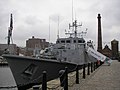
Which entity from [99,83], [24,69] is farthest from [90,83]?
[24,69]

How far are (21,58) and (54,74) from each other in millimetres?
3099

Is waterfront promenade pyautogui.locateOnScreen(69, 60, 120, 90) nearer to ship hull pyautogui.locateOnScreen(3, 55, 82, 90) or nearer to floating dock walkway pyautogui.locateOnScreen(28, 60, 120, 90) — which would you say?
floating dock walkway pyautogui.locateOnScreen(28, 60, 120, 90)

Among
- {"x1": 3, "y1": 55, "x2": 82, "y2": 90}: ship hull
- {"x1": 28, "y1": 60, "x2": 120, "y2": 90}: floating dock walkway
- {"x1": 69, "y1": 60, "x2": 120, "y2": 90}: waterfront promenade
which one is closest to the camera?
{"x1": 28, "y1": 60, "x2": 120, "y2": 90}: floating dock walkway

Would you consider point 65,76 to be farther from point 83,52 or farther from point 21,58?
point 83,52

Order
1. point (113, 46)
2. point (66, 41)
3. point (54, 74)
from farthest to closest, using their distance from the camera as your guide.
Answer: point (113, 46), point (66, 41), point (54, 74)

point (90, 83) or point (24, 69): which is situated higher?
point (24, 69)

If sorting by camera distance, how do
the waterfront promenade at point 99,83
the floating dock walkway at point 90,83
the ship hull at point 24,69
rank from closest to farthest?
1. the floating dock walkway at point 90,83
2. the waterfront promenade at point 99,83
3. the ship hull at point 24,69

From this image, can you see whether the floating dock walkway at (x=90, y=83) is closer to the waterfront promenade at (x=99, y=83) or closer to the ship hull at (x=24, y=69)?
the waterfront promenade at (x=99, y=83)

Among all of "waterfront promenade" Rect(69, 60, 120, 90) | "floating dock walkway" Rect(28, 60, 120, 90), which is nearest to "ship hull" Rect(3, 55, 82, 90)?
"floating dock walkway" Rect(28, 60, 120, 90)

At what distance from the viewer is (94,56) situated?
2877 centimetres

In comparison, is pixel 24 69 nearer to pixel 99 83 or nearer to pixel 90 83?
pixel 90 83

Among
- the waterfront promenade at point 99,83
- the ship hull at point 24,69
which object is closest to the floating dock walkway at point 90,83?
the waterfront promenade at point 99,83

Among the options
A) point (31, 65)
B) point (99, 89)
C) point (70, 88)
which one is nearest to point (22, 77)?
point (31, 65)

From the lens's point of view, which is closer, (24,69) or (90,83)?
(90,83)
